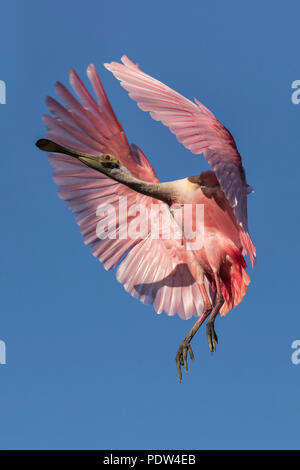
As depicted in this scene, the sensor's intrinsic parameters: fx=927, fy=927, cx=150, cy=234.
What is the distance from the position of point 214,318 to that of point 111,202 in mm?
2146

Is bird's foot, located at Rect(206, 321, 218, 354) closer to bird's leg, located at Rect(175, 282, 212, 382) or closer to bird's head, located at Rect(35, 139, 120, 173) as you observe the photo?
bird's leg, located at Rect(175, 282, 212, 382)

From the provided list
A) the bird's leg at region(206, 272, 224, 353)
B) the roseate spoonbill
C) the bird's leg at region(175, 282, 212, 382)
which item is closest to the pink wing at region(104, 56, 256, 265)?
the roseate spoonbill

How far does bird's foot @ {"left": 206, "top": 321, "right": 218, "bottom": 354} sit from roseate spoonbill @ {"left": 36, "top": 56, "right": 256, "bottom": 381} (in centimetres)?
1

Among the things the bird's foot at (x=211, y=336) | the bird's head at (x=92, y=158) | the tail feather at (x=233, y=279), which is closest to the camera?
the bird's foot at (x=211, y=336)

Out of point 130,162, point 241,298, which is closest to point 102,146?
point 130,162

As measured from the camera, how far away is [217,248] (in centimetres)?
902

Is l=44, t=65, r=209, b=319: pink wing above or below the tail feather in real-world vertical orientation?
above

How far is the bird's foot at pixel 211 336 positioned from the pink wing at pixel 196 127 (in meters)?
0.97

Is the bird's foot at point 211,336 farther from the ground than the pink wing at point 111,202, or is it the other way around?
the pink wing at point 111,202

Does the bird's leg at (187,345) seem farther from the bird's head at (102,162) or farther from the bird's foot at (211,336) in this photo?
the bird's head at (102,162)

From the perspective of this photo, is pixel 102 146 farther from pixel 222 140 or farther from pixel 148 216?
pixel 222 140

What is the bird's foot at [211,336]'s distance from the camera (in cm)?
854

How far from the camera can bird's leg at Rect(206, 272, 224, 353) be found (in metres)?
8.57

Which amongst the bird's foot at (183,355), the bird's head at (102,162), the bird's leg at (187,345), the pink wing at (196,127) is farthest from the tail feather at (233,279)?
the bird's head at (102,162)
